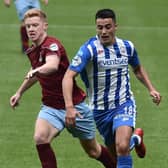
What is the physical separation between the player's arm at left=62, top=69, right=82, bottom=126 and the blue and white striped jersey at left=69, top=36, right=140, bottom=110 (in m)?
0.25

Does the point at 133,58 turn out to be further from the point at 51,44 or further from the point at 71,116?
the point at 71,116

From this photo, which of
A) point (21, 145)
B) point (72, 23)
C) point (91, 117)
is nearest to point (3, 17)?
point (72, 23)

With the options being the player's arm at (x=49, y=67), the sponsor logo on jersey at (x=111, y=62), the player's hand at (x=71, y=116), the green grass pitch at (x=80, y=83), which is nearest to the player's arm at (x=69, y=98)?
the player's hand at (x=71, y=116)

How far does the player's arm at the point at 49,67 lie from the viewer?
9516 mm

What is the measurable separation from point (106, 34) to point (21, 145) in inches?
120

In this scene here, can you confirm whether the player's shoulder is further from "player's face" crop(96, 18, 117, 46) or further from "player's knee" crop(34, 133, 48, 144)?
"player's knee" crop(34, 133, 48, 144)

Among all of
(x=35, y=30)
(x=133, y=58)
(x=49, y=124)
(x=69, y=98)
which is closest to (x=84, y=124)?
(x=49, y=124)

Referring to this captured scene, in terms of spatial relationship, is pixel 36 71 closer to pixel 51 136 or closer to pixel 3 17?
pixel 51 136

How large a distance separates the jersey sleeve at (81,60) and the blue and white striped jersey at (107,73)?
Answer: 0.06 feet

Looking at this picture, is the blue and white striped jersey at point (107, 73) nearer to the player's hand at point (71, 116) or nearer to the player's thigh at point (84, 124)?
the player's thigh at point (84, 124)

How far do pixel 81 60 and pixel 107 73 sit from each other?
41cm

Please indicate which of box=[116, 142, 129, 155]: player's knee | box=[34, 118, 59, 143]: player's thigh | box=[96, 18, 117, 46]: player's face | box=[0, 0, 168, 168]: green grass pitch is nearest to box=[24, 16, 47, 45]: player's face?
box=[96, 18, 117, 46]: player's face

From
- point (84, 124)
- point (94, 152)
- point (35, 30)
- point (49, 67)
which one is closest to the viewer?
point (49, 67)

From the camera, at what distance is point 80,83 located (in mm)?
16891
